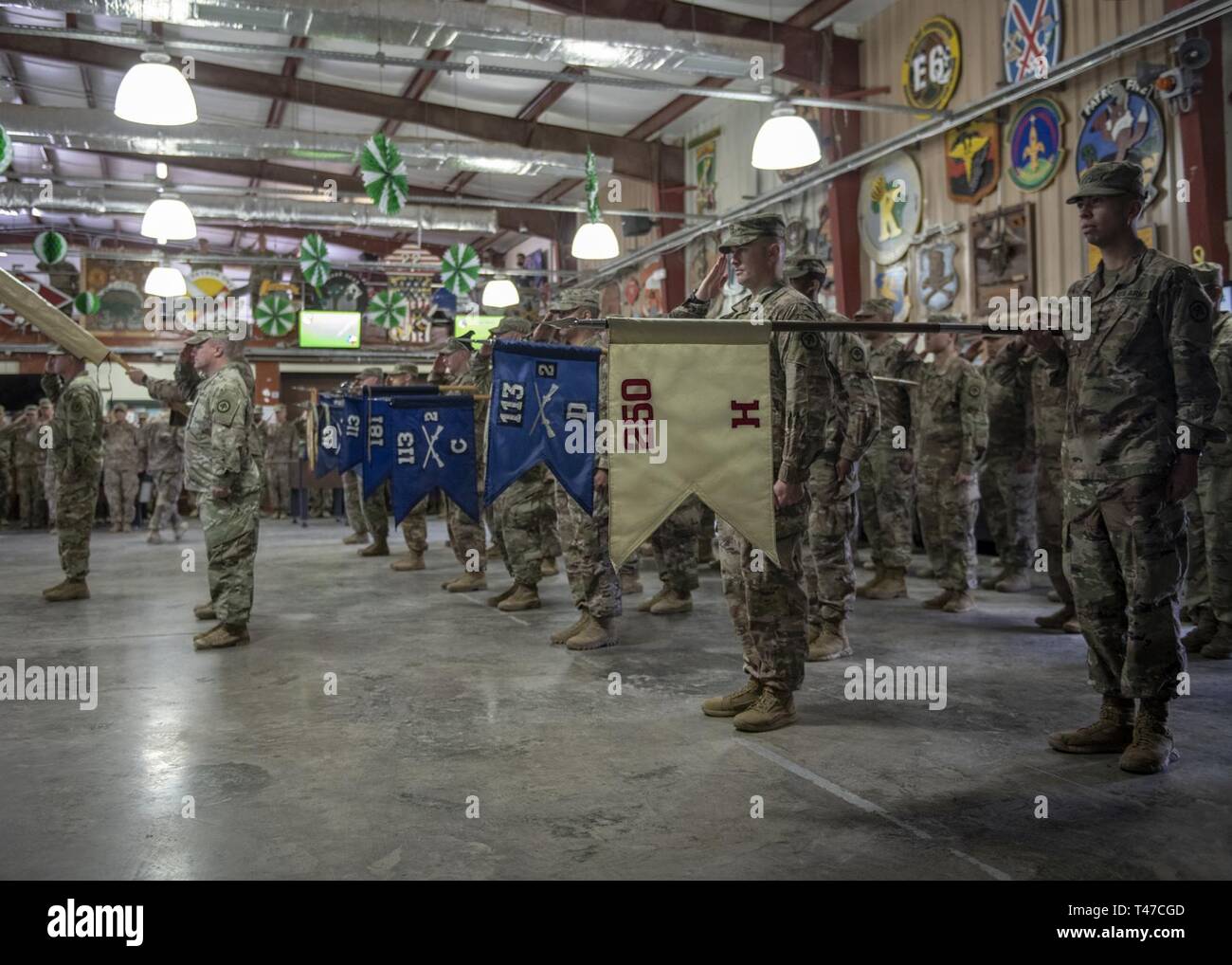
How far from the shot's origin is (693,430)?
3.46 m

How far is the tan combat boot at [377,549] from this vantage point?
10367mm

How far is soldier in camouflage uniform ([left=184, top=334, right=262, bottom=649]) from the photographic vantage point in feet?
18.1

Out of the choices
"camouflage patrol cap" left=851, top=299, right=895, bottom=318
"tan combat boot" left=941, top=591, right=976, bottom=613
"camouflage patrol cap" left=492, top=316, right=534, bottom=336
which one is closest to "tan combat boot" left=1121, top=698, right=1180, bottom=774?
"tan combat boot" left=941, top=591, right=976, bottom=613

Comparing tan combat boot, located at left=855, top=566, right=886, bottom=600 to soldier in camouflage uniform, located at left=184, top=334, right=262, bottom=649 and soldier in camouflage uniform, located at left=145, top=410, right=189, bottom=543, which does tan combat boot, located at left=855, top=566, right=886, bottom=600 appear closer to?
soldier in camouflage uniform, located at left=184, top=334, right=262, bottom=649

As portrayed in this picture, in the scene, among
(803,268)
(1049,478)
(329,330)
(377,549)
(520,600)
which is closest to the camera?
(803,268)

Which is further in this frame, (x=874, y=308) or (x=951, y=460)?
(x=874, y=308)

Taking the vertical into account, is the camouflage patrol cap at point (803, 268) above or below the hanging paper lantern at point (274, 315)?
below

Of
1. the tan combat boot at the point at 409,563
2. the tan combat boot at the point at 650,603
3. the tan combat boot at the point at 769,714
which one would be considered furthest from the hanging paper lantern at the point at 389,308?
the tan combat boot at the point at 769,714

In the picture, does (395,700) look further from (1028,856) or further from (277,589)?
(277,589)

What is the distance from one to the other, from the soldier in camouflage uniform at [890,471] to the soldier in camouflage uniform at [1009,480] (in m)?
0.56

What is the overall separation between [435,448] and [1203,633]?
16.5ft

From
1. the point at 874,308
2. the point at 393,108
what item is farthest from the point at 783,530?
the point at 393,108

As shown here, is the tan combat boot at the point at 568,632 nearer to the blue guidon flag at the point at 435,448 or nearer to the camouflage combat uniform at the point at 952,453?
the blue guidon flag at the point at 435,448

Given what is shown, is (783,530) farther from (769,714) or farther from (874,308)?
(874,308)
